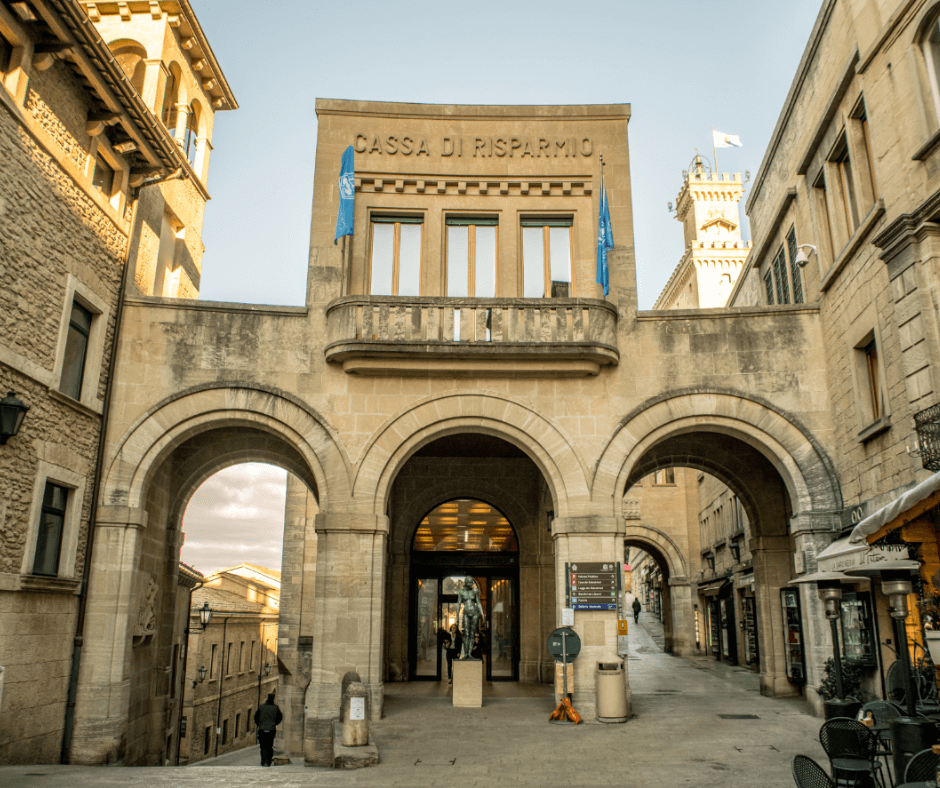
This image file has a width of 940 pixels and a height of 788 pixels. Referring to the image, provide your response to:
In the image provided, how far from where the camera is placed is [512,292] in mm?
15422

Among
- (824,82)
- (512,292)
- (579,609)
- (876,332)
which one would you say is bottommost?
(579,609)

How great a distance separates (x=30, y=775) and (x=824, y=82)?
16.5 m

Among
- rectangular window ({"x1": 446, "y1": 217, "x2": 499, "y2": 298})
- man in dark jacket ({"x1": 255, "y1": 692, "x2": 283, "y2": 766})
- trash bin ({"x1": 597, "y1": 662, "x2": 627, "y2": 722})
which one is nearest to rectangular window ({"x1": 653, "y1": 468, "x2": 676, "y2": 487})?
rectangular window ({"x1": 446, "y1": 217, "x2": 499, "y2": 298})

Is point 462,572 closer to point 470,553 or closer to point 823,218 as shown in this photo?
point 470,553

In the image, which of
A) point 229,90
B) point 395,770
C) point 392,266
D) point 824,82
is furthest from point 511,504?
point 229,90

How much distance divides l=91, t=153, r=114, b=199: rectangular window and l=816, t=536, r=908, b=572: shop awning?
13527 mm

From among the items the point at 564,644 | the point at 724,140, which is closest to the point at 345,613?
the point at 564,644

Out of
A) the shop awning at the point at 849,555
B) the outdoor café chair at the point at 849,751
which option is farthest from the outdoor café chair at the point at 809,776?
the shop awning at the point at 849,555

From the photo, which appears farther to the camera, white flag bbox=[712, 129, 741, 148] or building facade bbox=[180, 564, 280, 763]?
white flag bbox=[712, 129, 741, 148]

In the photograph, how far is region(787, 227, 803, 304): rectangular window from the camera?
16.6 metres

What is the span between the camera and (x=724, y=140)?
52.9 metres

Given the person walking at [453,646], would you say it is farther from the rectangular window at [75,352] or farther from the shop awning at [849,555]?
the rectangular window at [75,352]

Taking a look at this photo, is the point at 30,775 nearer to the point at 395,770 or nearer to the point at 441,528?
the point at 395,770

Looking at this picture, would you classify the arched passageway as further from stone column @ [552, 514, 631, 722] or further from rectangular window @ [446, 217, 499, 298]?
stone column @ [552, 514, 631, 722]
